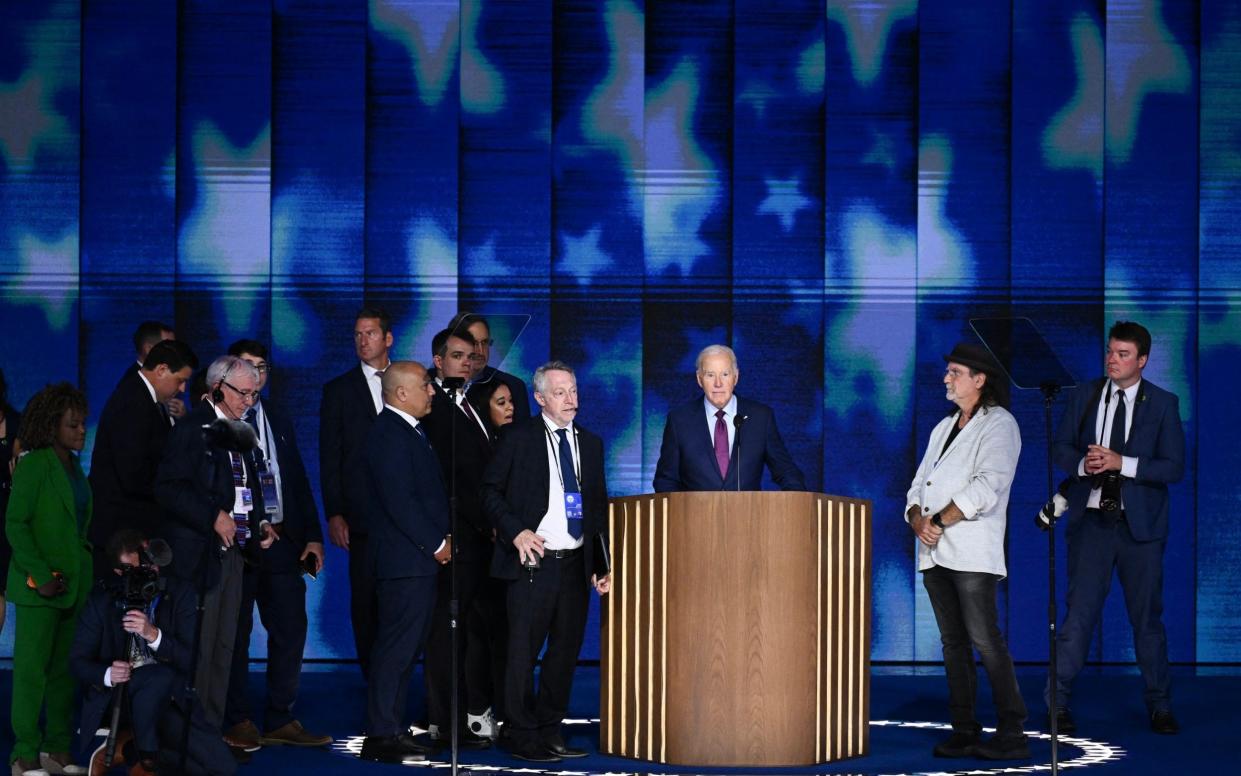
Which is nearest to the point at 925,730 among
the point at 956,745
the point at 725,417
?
the point at 956,745

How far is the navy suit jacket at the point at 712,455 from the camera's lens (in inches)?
270

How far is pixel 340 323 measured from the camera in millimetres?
9484

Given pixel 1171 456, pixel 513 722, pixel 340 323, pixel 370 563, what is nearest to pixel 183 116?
pixel 340 323

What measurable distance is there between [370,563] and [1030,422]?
4.38 m

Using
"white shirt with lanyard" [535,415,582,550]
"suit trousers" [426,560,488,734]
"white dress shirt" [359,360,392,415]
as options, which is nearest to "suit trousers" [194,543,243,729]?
"suit trousers" [426,560,488,734]

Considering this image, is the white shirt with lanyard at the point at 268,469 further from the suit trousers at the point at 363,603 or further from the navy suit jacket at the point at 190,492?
the suit trousers at the point at 363,603

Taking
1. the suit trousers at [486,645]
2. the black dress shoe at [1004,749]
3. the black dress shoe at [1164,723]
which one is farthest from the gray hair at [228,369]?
the black dress shoe at [1164,723]

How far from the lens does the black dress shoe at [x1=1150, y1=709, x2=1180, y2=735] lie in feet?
23.4

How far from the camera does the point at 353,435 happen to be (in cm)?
734

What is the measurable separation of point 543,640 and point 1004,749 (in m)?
1.77

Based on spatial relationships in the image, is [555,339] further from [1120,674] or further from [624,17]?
[1120,674]

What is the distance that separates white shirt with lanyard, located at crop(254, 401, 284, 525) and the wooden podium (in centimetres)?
135

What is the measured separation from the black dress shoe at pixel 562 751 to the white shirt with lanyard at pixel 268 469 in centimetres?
134

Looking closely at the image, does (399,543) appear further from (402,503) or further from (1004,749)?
(1004,749)
